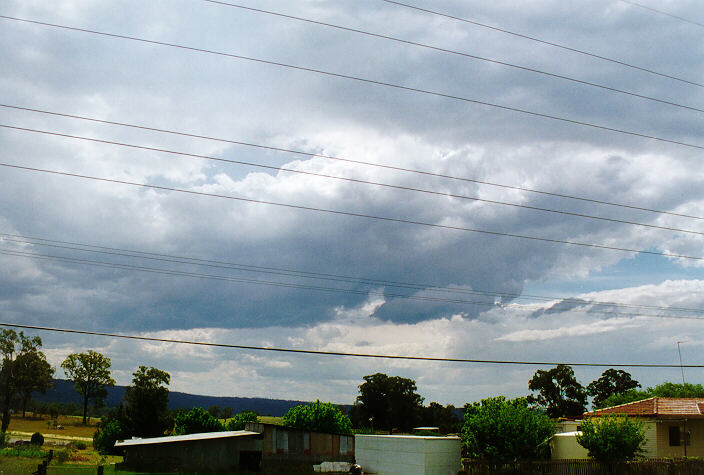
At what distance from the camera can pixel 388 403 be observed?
14238cm

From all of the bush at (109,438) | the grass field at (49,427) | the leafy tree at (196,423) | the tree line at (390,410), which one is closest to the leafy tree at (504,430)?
the tree line at (390,410)

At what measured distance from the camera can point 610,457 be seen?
38.7 m

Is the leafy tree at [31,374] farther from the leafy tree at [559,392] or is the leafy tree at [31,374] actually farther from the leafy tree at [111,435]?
the leafy tree at [559,392]

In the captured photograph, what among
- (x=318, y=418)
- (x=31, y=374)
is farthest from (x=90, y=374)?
(x=318, y=418)

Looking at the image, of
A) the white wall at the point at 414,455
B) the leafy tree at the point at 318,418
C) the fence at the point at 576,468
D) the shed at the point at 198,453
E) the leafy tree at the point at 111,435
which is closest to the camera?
the shed at the point at 198,453

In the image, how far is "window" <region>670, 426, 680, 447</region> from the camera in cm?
4369

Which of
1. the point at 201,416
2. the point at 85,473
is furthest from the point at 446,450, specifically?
the point at 201,416

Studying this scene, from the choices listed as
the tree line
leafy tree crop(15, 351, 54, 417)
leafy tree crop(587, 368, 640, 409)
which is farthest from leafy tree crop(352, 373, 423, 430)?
leafy tree crop(15, 351, 54, 417)

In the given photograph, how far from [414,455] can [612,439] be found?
13.7 metres

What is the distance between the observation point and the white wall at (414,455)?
42.2 metres

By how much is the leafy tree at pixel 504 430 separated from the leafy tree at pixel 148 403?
250 ft

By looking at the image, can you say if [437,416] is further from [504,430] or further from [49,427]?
[504,430]

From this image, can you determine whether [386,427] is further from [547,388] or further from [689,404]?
[689,404]

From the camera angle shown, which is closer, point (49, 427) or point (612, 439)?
point (612, 439)
